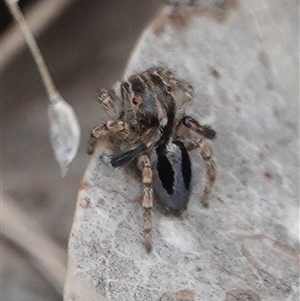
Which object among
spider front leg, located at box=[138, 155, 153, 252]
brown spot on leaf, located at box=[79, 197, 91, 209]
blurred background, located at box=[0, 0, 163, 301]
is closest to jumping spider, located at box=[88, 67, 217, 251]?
spider front leg, located at box=[138, 155, 153, 252]

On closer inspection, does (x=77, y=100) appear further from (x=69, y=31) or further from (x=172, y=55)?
(x=172, y=55)

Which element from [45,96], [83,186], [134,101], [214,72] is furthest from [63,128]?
[45,96]

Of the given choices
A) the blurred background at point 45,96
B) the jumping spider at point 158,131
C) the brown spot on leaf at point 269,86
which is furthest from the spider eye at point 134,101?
the blurred background at point 45,96

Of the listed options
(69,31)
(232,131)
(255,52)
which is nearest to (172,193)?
(232,131)

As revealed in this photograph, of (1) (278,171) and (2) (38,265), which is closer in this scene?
(1) (278,171)

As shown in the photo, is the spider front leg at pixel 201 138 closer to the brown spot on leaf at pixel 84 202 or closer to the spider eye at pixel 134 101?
the spider eye at pixel 134 101
